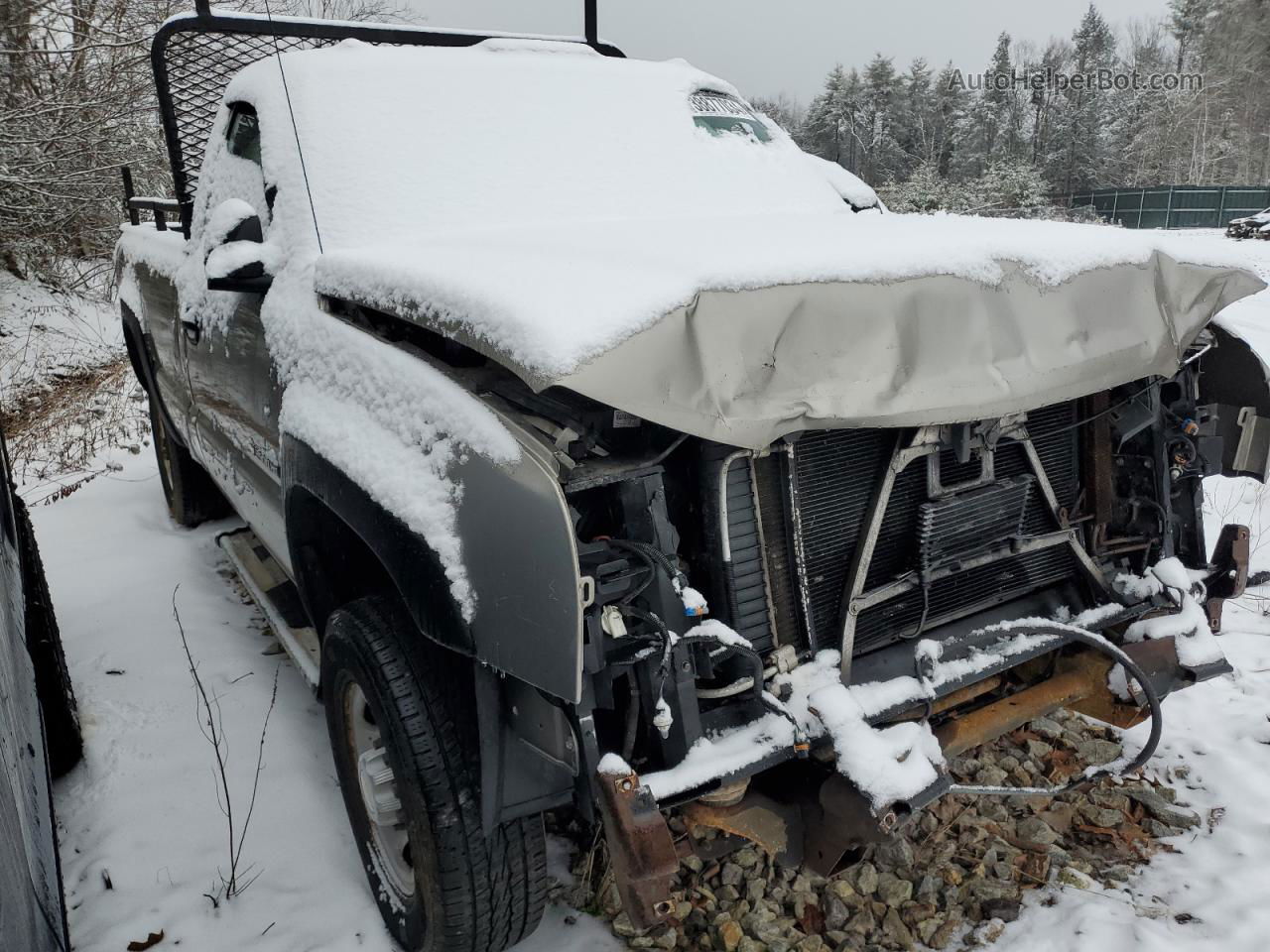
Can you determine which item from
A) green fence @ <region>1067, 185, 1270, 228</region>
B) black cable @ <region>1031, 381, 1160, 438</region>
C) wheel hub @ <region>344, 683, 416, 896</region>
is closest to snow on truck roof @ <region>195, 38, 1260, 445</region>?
black cable @ <region>1031, 381, 1160, 438</region>

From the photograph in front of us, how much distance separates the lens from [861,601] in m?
2.05

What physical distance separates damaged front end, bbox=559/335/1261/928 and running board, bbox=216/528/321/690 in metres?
1.21

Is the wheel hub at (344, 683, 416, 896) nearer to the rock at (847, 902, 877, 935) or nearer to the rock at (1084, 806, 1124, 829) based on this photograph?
the rock at (847, 902, 877, 935)

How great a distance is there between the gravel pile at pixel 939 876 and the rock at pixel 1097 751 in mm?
36

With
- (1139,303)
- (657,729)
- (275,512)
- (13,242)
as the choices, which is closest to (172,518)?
(275,512)

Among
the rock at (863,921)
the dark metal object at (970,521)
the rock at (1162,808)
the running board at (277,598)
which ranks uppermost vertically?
the dark metal object at (970,521)

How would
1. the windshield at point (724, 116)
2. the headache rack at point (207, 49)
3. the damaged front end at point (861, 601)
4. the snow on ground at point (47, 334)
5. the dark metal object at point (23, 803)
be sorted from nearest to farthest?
the dark metal object at point (23, 803) < the damaged front end at point (861, 601) < the windshield at point (724, 116) < the headache rack at point (207, 49) < the snow on ground at point (47, 334)

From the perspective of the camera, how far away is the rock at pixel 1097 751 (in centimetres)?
294

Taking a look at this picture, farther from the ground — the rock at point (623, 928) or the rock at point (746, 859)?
the rock at point (623, 928)

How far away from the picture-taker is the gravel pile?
2.27 metres

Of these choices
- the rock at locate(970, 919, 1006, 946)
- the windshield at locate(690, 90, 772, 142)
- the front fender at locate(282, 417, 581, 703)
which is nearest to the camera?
the front fender at locate(282, 417, 581, 703)

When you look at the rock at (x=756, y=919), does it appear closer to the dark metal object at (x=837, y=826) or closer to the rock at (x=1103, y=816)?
the dark metal object at (x=837, y=826)

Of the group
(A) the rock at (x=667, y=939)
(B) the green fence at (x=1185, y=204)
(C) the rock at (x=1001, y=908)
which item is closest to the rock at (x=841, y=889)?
(C) the rock at (x=1001, y=908)

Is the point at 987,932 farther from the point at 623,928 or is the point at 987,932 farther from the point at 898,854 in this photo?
the point at 623,928
